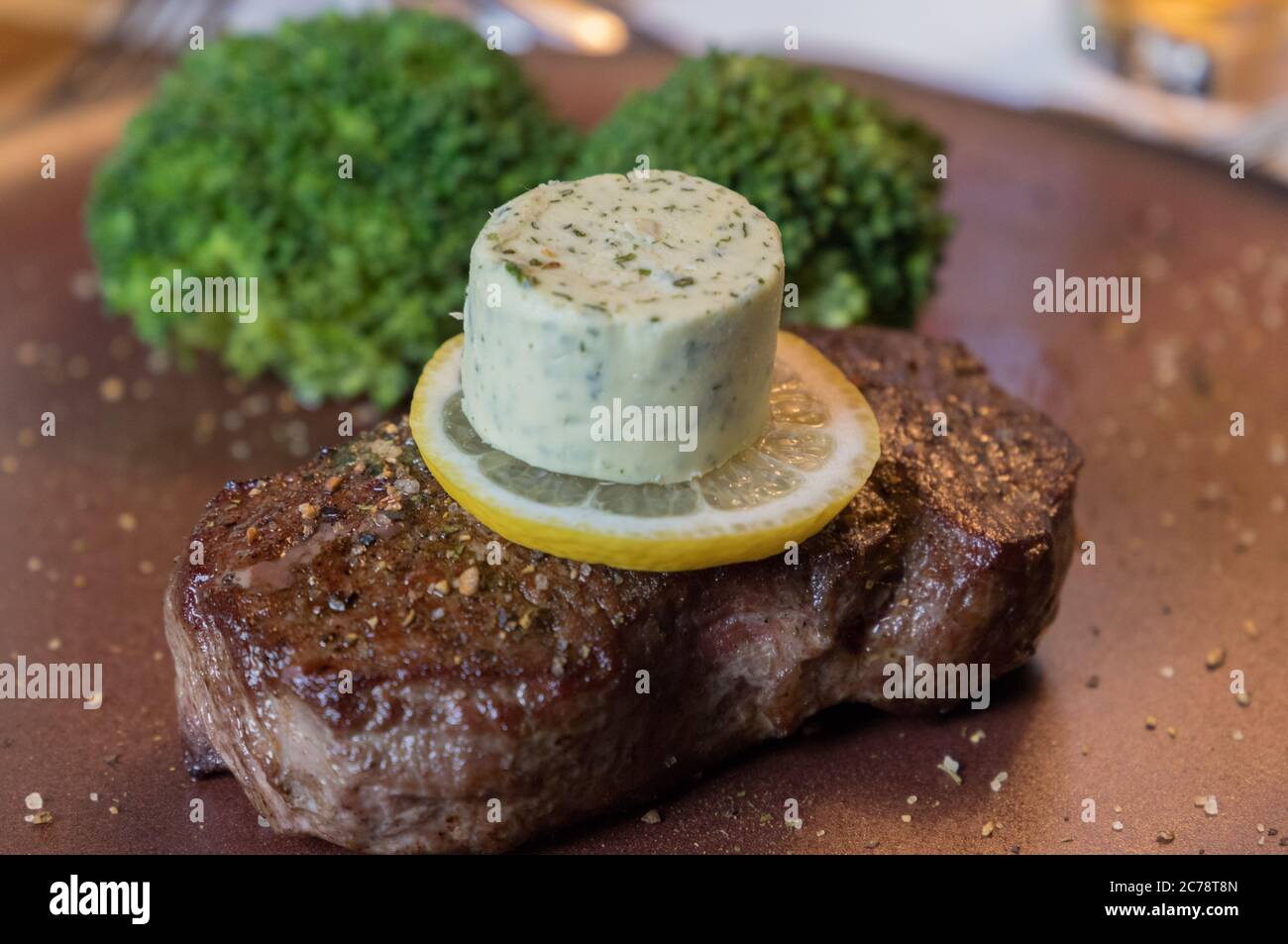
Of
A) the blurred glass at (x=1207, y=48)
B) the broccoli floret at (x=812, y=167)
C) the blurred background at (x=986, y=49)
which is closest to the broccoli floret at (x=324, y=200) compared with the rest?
the broccoli floret at (x=812, y=167)

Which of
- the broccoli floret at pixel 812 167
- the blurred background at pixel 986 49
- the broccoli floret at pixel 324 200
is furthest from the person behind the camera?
the blurred background at pixel 986 49

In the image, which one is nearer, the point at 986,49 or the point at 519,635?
the point at 519,635

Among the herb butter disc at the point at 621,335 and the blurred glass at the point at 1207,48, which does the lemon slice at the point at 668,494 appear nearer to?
the herb butter disc at the point at 621,335

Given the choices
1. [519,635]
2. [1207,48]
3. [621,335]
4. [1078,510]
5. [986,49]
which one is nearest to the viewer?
[621,335]

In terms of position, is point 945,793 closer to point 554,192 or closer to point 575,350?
point 575,350

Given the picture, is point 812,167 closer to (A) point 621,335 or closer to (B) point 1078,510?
(B) point 1078,510

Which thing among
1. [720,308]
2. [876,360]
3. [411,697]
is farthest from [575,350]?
[876,360]

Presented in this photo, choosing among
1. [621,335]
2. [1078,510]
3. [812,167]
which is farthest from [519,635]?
[812,167]
